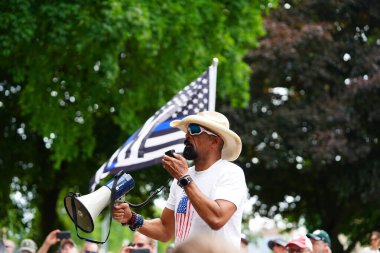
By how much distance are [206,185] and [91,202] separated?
0.73 m

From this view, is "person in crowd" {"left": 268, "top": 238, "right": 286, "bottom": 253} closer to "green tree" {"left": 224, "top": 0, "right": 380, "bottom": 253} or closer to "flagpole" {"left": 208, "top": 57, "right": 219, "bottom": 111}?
"flagpole" {"left": 208, "top": 57, "right": 219, "bottom": 111}

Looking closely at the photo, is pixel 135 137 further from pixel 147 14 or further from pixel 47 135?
pixel 47 135

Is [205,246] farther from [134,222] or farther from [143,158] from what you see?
[143,158]

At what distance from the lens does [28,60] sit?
18.5 m

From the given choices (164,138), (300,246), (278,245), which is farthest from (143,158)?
(278,245)

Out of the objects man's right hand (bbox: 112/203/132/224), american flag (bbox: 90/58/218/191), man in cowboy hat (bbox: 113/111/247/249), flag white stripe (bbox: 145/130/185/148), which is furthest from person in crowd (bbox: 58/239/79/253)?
man's right hand (bbox: 112/203/132/224)

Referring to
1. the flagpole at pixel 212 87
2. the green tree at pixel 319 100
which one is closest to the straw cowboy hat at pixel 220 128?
the flagpole at pixel 212 87

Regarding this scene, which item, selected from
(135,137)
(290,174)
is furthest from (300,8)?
(135,137)

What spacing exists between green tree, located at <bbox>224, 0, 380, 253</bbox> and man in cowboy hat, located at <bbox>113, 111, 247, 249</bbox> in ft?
55.1

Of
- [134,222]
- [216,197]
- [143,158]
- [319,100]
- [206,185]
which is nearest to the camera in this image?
[216,197]

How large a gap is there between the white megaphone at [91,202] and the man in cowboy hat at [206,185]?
9.4 inches

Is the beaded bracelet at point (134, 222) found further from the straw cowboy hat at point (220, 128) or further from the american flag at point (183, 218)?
the straw cowboy hat at point (220, 128)

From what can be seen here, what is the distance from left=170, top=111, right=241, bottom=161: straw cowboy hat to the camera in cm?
624

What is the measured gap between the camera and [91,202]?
5.86 meters
